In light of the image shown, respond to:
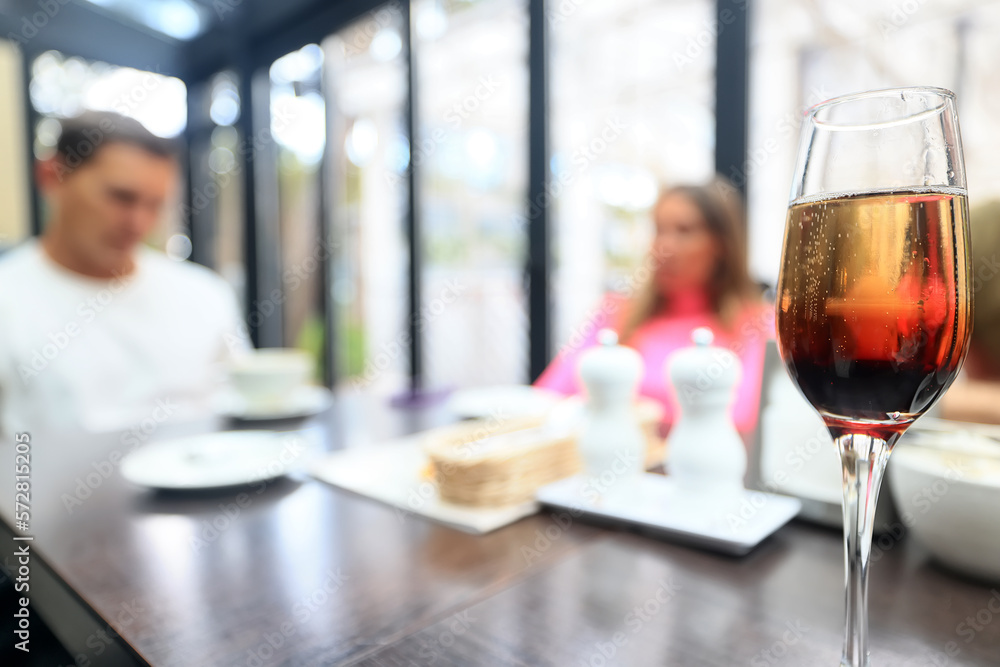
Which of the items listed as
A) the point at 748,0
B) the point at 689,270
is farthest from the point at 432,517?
the point at 748,0

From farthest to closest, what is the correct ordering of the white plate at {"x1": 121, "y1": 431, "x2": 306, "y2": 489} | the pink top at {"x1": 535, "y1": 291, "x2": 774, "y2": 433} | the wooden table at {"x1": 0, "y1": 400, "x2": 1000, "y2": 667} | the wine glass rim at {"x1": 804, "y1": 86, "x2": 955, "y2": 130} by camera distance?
the pink top at {"x1": 535, "y1": 291, "x2": 774, "y2": 433} < the white plate at {"x1": 121, "y1": 431, "x2": 306, "y2": 489} < the wooden table at {"x1": 0, "y1": 400, "x2": 1000, "y2": 667} < the wine glass rim at {"x1": 804, "y1": 86, "x2": 955, "y2": 130}

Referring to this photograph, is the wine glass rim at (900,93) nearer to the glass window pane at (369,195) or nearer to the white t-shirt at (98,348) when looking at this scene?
the white t-shirt at (98,348)

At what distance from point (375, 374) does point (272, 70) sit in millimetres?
2491

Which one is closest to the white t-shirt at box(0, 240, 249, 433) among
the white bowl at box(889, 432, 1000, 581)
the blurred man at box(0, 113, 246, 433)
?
the blurred man at box(0, 113, 246, 433)

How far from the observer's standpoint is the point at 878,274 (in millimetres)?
427

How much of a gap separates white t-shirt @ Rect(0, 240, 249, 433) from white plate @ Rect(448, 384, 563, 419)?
1175mm

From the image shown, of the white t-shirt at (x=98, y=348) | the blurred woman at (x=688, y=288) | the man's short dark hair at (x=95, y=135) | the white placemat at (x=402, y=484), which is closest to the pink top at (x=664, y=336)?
the blurred woman at (x=688, y=288)

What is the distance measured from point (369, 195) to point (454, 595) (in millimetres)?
5386

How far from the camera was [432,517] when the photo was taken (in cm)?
83

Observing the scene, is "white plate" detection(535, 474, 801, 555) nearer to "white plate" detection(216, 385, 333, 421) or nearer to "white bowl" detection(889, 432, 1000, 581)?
"white bowl" detection(889, 432, 1000, 581)

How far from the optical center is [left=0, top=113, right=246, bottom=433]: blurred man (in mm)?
2279

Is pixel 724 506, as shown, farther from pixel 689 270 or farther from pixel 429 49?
pixel 429 49

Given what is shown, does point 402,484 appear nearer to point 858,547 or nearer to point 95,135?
point 858,547

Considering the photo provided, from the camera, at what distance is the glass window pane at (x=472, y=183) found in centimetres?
308
